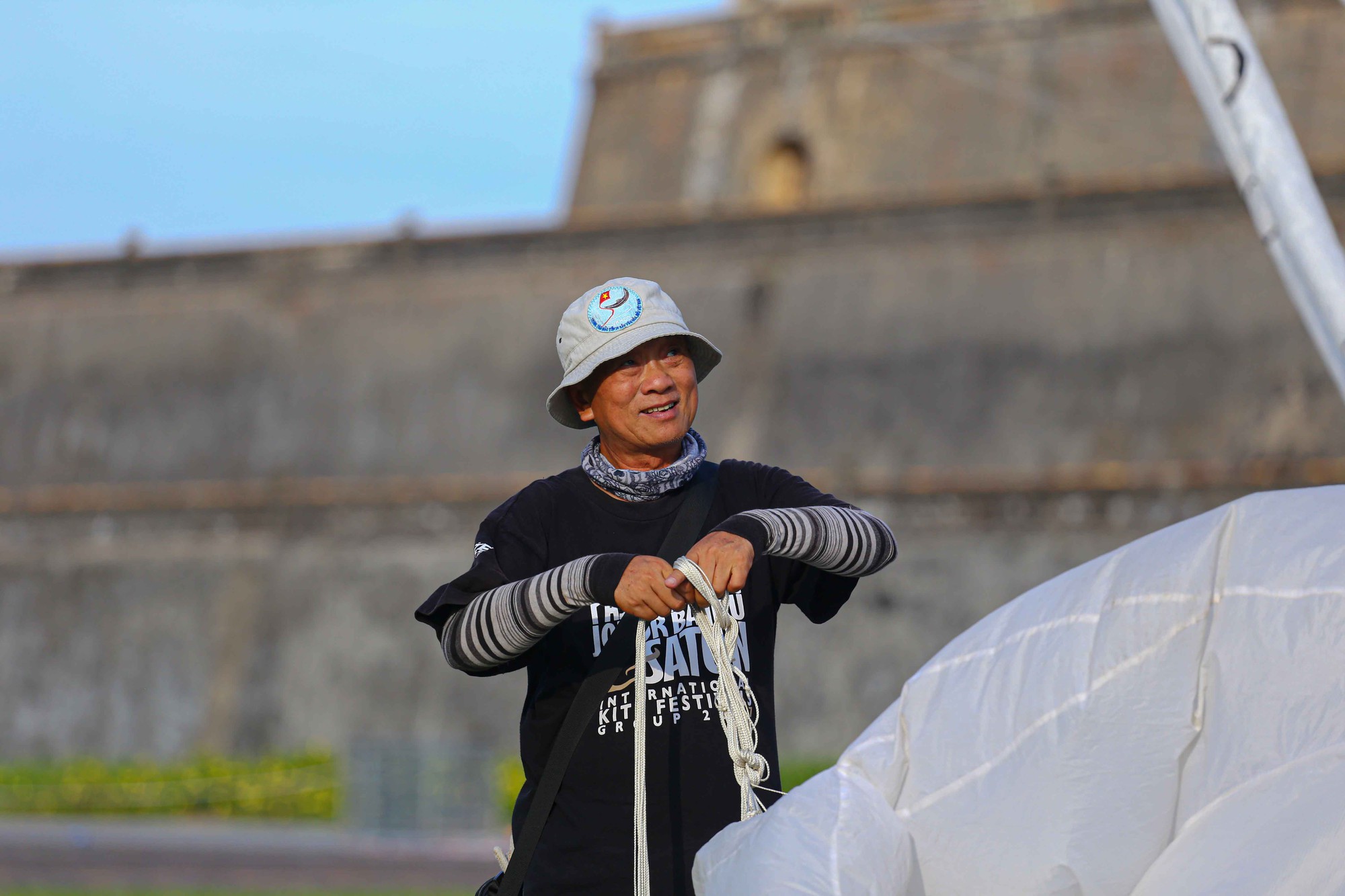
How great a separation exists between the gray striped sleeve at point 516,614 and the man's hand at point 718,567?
0.18 metres

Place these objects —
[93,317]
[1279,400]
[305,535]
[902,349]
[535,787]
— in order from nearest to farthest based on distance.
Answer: [535,787] → [1279,400] → [902,349] → [305,535] → [93,317]

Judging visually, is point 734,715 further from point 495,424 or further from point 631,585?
point 495,424

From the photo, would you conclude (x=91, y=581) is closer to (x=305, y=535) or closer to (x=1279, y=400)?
(x=305, y=535)

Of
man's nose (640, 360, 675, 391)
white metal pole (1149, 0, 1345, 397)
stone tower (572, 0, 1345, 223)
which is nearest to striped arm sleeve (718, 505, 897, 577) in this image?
man's nose (640, 360, 675, 391)

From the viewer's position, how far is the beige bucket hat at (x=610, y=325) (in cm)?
346

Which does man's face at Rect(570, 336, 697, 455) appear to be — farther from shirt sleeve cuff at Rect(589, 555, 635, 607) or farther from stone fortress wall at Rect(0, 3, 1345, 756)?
stone fortress wall at Rect(0, 3, 1345, 756)

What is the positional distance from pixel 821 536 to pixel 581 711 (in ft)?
1.98

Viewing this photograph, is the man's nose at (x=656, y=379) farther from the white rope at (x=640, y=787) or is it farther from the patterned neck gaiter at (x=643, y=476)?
the white rope at (x=640, y=787)

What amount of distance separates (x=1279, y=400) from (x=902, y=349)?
4719mm

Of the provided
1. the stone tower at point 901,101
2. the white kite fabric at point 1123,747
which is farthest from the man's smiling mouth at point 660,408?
the stone tower at point 901,101

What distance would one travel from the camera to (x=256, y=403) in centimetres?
2475

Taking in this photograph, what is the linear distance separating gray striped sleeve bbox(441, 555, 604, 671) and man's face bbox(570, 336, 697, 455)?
1.16ft

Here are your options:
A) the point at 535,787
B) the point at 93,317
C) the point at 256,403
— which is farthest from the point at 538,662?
the point at 93,317

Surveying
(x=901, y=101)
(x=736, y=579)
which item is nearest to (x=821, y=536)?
(x=736, y=579)
